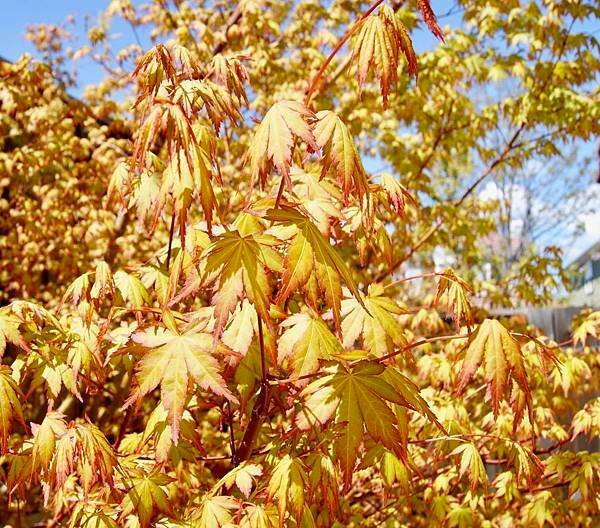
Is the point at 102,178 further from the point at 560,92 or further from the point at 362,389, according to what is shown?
the point at 362,389

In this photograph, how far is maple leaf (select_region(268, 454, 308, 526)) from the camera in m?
1.50

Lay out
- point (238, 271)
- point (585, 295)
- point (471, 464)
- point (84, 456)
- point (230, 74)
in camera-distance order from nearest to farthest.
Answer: point (238, 271) → point (84, 456) → point (230, 74) → point (471, 464) → point (585, 295)

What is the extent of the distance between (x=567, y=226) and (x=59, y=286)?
17.3 m

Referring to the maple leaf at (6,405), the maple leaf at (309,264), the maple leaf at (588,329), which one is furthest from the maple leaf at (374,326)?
the maple leaf at (588,329)

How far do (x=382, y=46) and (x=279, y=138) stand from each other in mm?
403

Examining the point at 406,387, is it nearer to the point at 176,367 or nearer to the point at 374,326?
the point at 374,326

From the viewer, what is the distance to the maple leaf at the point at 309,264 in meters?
1.40

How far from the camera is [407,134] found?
6422 mm

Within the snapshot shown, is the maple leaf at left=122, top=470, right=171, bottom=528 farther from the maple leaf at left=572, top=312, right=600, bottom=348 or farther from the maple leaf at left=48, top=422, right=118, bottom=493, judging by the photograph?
the maple leaf at left=572, top=312, right=600, bottom=348

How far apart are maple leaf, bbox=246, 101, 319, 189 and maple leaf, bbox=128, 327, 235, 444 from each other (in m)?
0.45

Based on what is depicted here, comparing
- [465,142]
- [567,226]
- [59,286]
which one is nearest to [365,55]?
[465,142]

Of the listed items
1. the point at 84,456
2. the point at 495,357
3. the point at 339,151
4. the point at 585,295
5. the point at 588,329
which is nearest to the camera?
the point at 339,151

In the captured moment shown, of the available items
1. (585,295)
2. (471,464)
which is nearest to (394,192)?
(471,464)

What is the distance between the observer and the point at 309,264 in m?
1.42
